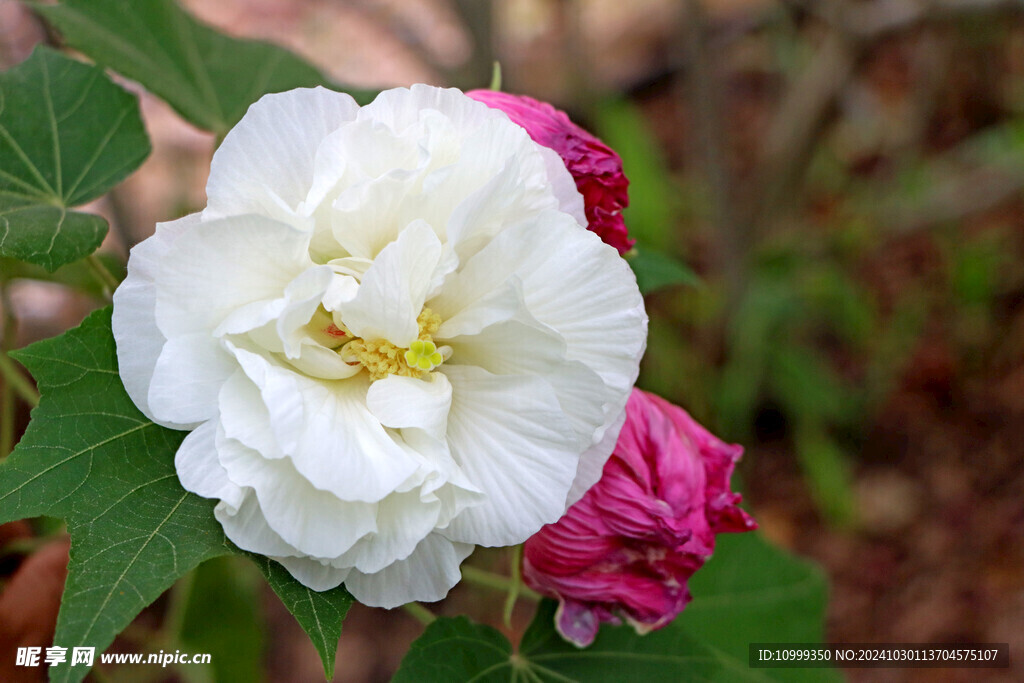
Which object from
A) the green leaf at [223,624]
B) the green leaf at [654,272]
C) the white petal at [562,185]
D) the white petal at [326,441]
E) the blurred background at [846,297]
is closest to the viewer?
the white petal at [326,441]

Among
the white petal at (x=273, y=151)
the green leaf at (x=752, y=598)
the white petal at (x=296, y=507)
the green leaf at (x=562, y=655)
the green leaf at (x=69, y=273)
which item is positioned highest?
the white petal at (x=273, y=151)

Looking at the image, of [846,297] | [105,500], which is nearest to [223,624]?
[105,500]

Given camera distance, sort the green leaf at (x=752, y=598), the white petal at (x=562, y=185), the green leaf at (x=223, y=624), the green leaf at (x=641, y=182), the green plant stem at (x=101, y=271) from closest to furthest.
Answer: the white petal at (x=562, y=185), the green plant stem at (x=101, y=271), the green leaf at (x=752, y=598), the green leaf at (x=223, y=624), the green leaf at (x=641, y=182)

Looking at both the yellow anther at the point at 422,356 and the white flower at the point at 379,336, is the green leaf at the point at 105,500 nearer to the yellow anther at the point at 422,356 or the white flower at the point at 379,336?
the white flower at the point at 379,336

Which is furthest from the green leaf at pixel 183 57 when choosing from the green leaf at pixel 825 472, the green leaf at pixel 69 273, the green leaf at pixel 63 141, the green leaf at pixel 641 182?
the green leaf at pixel 825 472

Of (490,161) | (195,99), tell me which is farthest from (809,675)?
(195,99)

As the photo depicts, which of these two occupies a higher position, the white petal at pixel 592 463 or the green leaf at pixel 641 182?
the white petal at pixel 592 463

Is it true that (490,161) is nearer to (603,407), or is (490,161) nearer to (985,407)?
(603,407)
